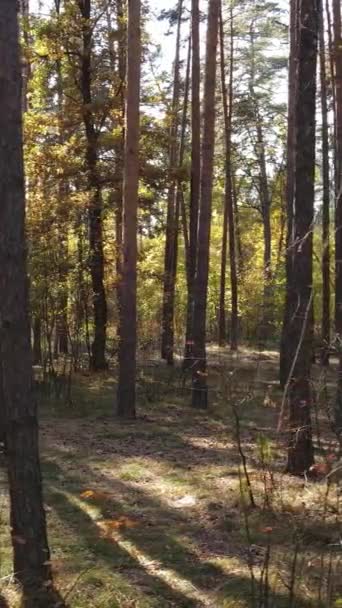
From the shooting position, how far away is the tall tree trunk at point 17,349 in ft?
13.8

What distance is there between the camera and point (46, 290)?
1412cm

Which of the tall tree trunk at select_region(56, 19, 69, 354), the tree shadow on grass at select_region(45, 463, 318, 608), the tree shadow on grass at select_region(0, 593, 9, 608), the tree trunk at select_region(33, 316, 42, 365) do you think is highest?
the tall tree trunk at select_region(56, 19, 69, 354)

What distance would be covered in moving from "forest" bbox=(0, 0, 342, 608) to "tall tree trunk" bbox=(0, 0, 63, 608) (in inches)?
0.4

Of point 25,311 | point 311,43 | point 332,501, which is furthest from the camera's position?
point 311,43

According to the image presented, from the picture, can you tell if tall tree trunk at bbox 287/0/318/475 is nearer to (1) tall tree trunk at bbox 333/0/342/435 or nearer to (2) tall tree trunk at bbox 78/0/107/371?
(1) tall tree trunk at bbox 333/0/342/435

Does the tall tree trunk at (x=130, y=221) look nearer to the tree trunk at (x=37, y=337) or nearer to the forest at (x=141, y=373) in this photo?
the forest at (x=141, y=373)

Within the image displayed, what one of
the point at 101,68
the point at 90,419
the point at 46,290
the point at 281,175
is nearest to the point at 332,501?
the point at 90,419

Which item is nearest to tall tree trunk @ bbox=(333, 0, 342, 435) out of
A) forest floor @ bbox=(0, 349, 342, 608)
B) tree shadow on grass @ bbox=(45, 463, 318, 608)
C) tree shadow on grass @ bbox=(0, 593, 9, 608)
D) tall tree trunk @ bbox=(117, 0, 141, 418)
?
forest floor @ bbox=(0, 349, 342, 608)

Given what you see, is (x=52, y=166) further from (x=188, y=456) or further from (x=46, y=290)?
(x=188, y=456)

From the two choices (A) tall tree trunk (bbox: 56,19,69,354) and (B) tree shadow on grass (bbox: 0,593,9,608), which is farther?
(A) tall tree trunk (bbox: 56,19,69,354)

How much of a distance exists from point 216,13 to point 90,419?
7637 millimetres

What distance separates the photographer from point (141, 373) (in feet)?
51.0

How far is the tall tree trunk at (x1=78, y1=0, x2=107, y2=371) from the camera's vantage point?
15070 mm

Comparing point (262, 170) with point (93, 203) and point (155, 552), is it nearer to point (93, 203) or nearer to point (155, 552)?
point (93, 203)
